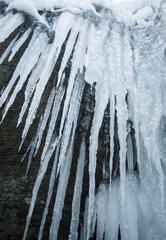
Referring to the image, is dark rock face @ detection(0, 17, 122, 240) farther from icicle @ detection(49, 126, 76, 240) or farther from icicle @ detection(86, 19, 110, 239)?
icicle @ detection(86, 19, 110, 239)

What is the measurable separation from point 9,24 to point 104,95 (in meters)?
1.22

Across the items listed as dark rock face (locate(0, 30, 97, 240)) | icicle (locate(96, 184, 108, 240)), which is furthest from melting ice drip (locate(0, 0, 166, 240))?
dark rock face (locate(0, 30, 97, 240))

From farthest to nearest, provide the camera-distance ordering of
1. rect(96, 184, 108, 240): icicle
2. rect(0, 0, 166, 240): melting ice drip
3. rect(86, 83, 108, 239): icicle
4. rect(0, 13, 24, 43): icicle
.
A: 1. rect(0, 13, 24, 43): icicle
2. rect(96, 184, 108, 240): icicle
3. rect(0, 0, 166, 240): melting ice drip
4. rect(86, 83, 108, 239): icicle

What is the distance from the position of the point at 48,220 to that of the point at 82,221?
342 millimetres

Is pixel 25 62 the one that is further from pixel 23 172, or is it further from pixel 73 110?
pixel 23 172

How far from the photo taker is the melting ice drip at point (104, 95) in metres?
1.85

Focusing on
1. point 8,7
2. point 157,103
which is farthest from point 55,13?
point 157,103

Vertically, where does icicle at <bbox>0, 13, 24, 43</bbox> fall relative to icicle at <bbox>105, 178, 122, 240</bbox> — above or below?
above

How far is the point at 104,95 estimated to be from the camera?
1974 mm

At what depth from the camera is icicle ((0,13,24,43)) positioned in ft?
6.92

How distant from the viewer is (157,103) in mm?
1913

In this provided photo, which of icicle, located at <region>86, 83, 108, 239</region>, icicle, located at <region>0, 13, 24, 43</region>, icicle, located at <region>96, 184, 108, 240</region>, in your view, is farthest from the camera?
icicle, located at <region>0, 13, 24, 43</region>

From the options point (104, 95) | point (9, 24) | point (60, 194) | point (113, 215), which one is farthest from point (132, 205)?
point (9, 24)

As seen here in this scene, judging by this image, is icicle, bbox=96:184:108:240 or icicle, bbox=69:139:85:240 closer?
icicle, bbox=69:139:85:240
